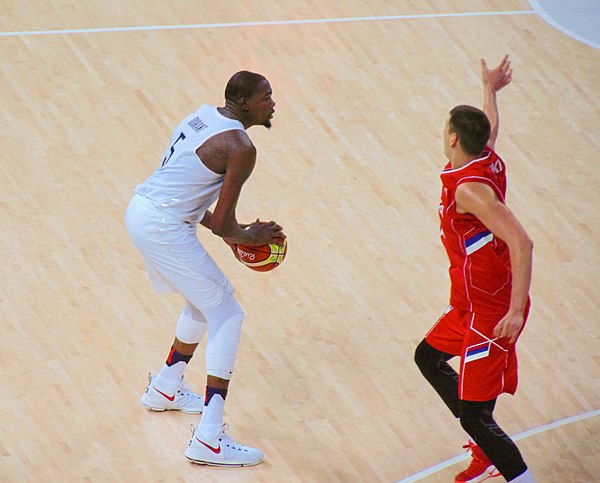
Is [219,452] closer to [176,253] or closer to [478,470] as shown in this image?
[176,253]

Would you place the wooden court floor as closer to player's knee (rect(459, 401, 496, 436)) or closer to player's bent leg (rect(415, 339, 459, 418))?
player's bent leg (rect(415, 339, 459, 418))

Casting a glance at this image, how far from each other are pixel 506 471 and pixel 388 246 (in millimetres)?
2354

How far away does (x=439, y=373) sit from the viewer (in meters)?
5.10

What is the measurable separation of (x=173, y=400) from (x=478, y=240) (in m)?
1.79

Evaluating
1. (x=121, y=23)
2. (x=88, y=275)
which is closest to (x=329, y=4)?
(x=121, y=23)

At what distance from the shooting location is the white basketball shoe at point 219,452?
517 cm

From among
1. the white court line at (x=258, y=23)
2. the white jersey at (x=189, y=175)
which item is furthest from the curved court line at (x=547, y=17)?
the white jersey at (x=189, y=175)

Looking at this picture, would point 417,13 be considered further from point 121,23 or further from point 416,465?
point 416,465

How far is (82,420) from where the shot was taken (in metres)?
5.43

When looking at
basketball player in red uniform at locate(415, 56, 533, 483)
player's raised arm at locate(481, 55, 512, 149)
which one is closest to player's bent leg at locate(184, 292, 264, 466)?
basketball player in red uniform at locate(415, 56, 533, 483)

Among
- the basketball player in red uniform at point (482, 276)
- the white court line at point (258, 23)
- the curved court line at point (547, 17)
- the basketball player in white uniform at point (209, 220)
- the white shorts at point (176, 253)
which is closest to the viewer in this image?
the basketball player in red uniform at point (482, 276)

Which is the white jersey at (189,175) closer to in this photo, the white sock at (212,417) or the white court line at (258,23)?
the white sock at (212,417)

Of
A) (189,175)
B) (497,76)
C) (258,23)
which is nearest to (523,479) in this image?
(497,76)

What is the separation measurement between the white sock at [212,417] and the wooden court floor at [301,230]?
18 centimetres
